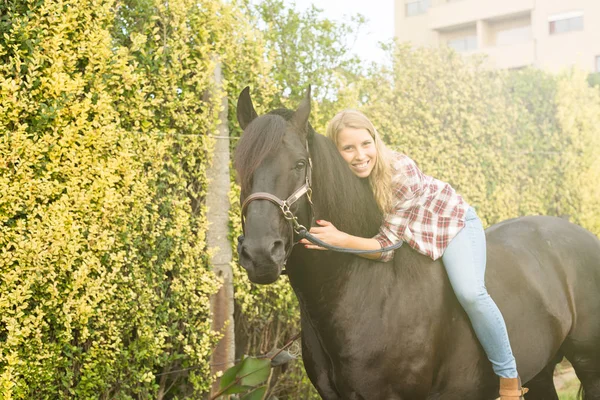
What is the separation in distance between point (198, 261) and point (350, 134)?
177 cm

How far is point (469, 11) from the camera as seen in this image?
33656 mm

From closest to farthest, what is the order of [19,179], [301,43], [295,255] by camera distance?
[295,255] < [19,179] < [301,43]

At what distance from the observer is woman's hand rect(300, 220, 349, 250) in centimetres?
270

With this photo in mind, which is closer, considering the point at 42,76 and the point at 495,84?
the point at 42,76

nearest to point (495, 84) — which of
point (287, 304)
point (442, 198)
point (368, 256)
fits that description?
point (287, 304)

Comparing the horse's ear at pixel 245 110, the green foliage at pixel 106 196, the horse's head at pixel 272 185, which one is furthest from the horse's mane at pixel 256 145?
the green foliage at pixel 106 196

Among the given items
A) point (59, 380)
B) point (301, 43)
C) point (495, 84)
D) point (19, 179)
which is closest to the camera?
point (19, 179)

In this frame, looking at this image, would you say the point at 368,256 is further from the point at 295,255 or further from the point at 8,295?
the point at 8,295

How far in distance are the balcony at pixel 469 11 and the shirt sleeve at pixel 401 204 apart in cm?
3217

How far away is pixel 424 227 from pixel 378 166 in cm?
40

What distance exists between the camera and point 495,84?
25.2 feet

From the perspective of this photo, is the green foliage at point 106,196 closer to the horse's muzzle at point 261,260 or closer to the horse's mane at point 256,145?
the horse's mane at point 256,145

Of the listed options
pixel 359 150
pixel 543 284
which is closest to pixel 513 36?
pixel 543 284

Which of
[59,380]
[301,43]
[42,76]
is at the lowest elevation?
[59,380]
